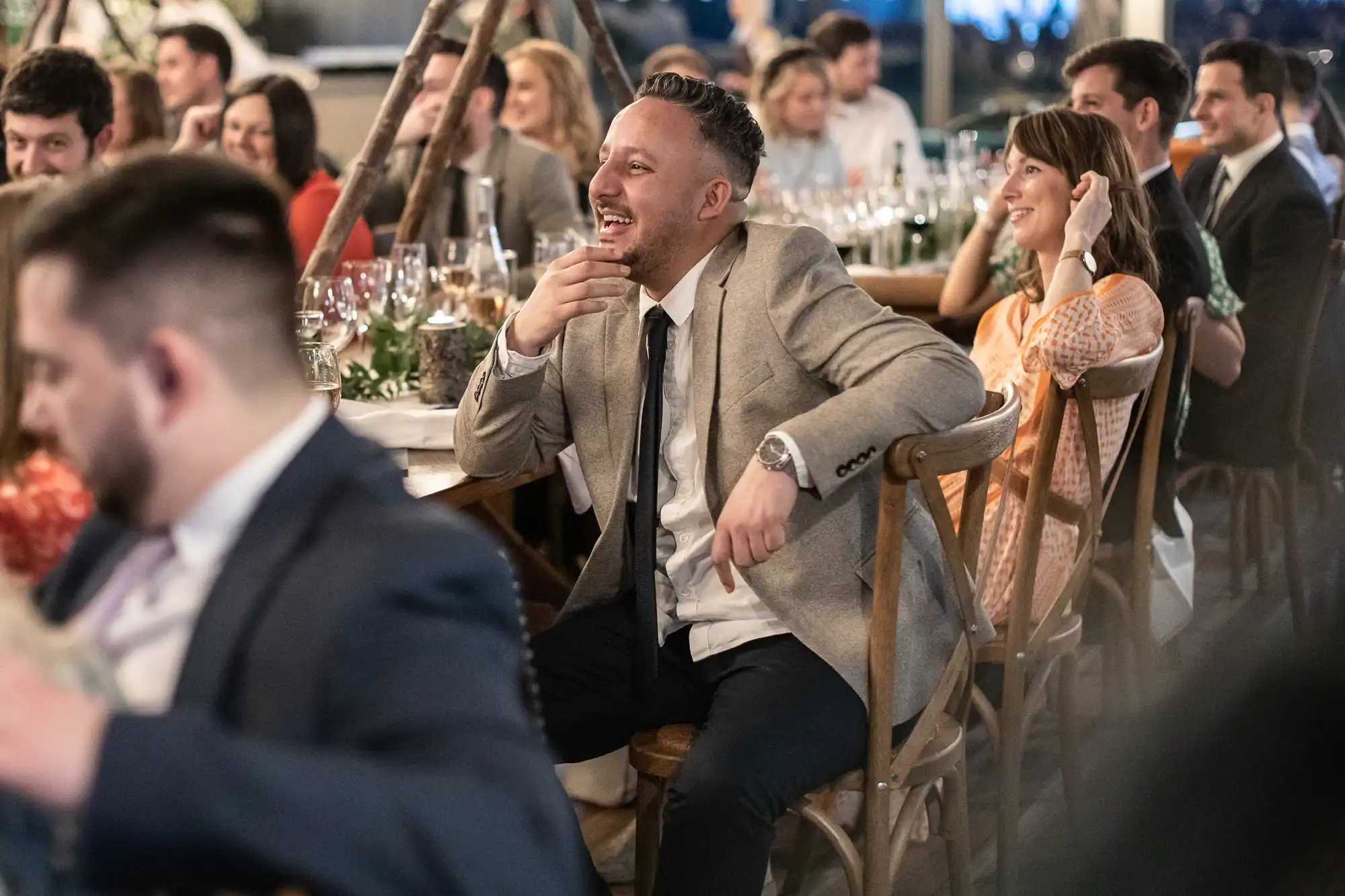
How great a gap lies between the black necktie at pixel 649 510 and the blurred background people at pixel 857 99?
17.1ft

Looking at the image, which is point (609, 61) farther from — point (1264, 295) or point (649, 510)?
point (649, 510)

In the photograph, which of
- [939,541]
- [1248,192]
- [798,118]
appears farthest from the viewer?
[798,118]

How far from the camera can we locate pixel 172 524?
862 mm

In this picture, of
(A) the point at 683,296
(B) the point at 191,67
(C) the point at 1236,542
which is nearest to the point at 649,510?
(A) the point at 683,296

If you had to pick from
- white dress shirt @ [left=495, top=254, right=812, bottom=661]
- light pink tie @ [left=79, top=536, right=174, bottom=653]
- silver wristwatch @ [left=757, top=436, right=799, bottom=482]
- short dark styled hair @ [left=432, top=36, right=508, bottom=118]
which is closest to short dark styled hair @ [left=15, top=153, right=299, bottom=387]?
light pink tie @ [left=79, top=536, right=174, bottom=653]

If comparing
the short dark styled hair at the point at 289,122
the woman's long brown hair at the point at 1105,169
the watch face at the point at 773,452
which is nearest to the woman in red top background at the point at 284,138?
the short dark styled hair at the point at 289,122

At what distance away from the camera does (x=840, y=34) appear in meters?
7.17

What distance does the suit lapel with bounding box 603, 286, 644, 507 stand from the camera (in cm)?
198

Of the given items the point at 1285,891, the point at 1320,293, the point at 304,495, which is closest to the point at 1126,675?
the point at 1285,891

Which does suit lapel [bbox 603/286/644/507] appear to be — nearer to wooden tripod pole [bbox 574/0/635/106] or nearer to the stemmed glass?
the stemmed glass

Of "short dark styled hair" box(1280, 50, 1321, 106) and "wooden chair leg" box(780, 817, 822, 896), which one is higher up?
"short dark styled hair" box(1280, 50, 1321, 106)

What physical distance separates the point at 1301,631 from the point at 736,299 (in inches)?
88.5

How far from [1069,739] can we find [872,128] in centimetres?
499

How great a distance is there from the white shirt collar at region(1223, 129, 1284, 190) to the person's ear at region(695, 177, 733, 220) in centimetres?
231
